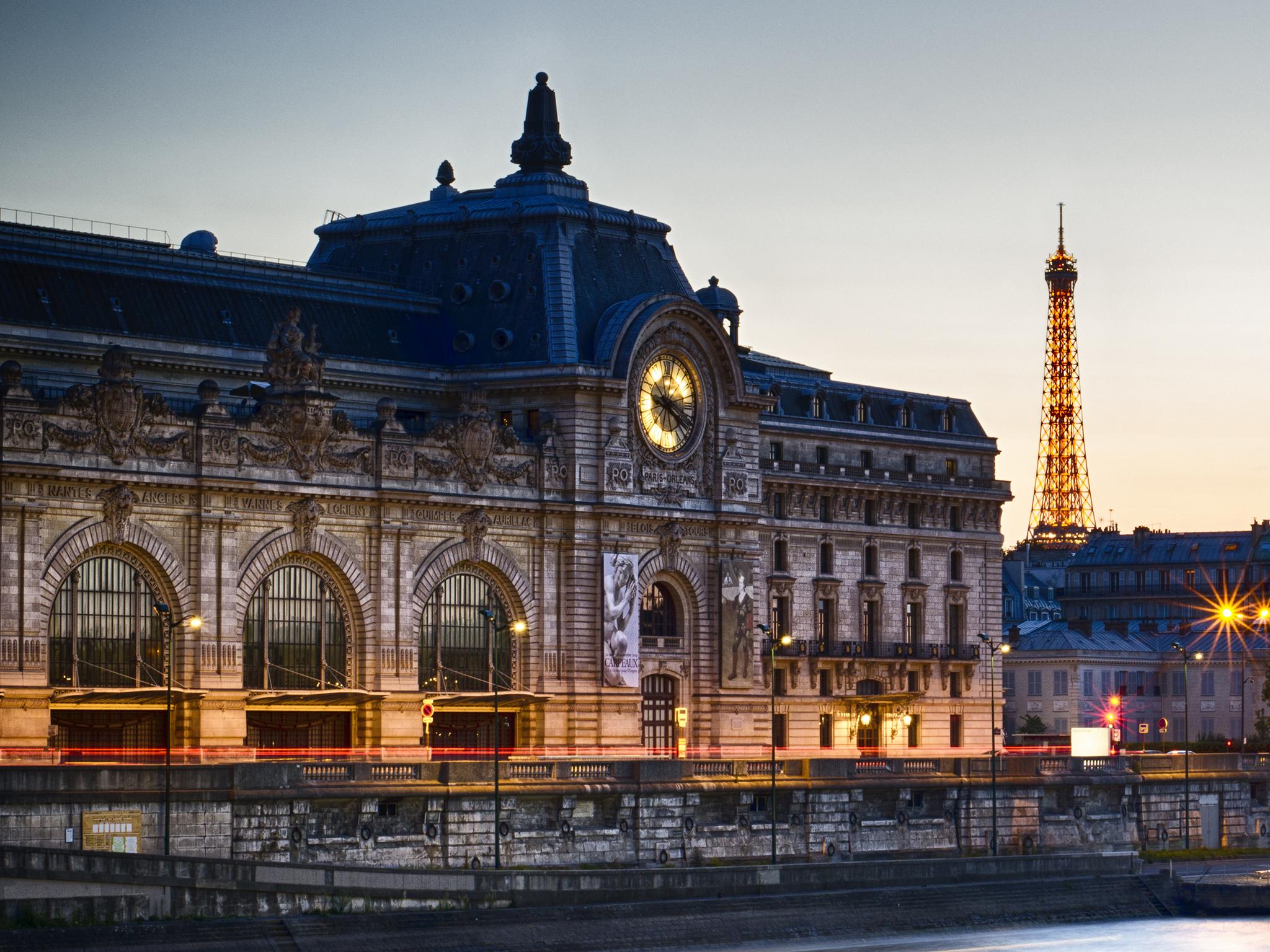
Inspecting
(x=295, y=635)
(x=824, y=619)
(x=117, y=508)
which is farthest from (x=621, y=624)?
(x=117, y=508)

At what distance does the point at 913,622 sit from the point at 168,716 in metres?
64.7

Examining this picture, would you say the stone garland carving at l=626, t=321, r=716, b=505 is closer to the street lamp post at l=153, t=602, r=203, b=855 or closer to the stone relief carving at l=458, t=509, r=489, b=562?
the stone relief carving at l=458, t=509, r=489, b=562

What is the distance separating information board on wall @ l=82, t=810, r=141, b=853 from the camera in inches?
3632

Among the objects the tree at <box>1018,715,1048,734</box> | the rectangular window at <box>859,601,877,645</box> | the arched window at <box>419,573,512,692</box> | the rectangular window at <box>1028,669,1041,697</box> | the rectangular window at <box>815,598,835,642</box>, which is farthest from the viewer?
the rectangular window at <box>1028,669,1041,697</box>

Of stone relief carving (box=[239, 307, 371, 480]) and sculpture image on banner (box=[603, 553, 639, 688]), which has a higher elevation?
stone relief carving (box=[239, 307, 371, 480])

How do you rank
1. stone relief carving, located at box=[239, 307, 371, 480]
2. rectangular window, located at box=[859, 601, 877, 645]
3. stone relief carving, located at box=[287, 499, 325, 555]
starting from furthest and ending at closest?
rectangular window, located at box=[859, 601, 877, 645] < stone relief carving, located at box=[287, 499, 325, 555] < stone relief carving, located at box=[239, 307, 371, 480]

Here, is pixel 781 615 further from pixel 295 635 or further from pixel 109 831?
pixel 109 831

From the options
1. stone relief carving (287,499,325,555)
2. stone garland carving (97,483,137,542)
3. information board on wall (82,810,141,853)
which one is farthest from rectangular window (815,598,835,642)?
information board on wall (82,810,141,853)

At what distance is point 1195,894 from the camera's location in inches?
4508

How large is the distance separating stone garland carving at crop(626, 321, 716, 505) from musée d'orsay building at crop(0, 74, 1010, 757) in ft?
0.53

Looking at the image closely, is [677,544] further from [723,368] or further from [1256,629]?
[1256,629]

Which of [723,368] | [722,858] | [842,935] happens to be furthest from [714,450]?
[842,935]

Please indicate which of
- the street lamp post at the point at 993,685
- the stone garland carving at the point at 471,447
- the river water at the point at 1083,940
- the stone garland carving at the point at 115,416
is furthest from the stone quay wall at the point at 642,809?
the stone garland carving at the point at 471,447

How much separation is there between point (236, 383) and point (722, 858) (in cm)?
2879
